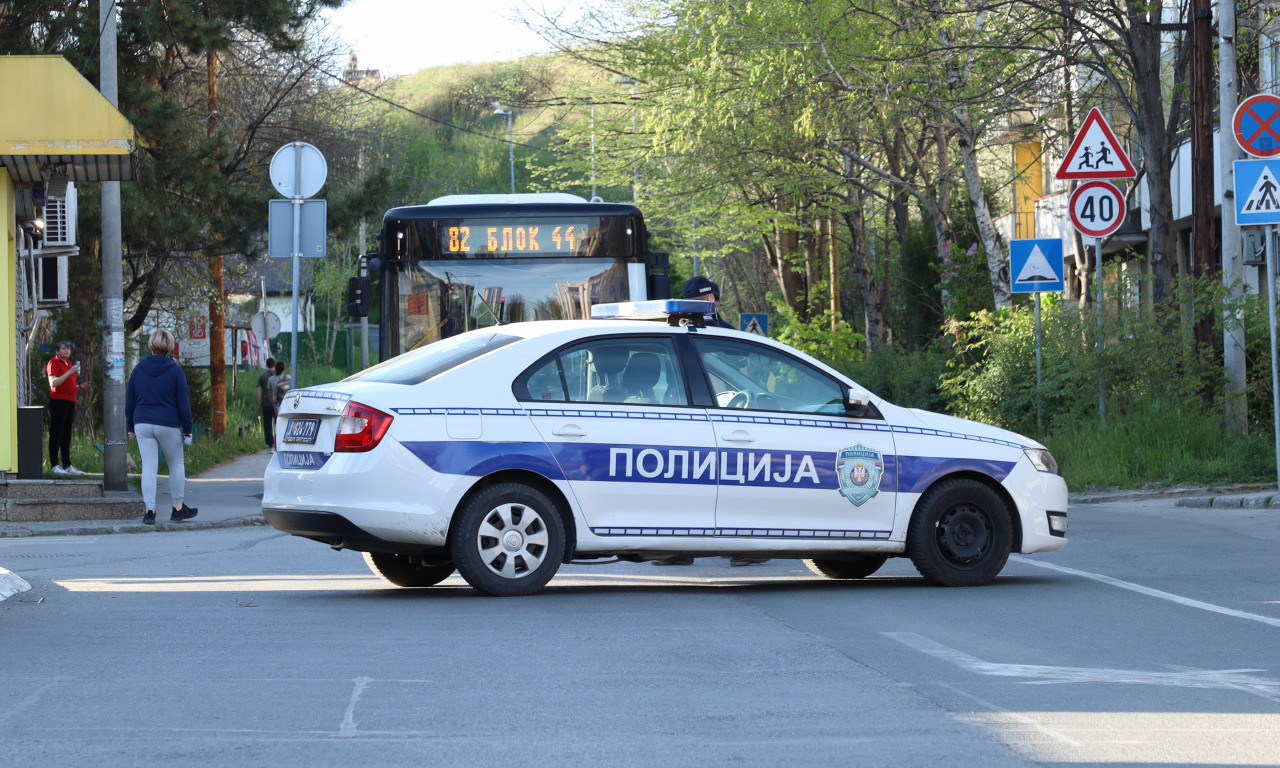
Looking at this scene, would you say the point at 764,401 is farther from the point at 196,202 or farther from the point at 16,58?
the point at 196,202

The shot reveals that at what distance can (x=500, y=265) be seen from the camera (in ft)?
49.6

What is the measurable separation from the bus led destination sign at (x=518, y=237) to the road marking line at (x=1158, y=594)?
17.6ft

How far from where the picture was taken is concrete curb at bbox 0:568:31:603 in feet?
30.5

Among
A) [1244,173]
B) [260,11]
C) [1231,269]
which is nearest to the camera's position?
[1244,173]

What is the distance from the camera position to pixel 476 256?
595 inches

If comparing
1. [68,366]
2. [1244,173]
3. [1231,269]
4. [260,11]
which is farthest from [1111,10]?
[68,366]

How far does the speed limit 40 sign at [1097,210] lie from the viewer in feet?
58.4

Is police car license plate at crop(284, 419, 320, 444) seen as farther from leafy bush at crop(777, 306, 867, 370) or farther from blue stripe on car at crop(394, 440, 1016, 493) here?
leafy bush at crop(777, 306, 867, 370)

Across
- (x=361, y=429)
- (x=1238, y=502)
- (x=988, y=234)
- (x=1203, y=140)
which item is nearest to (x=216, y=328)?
(x=988, y=234)

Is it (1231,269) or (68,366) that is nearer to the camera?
(1231,269)

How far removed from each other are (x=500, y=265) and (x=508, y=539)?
20.9 feet

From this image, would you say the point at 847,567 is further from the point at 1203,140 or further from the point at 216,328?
the point at 216,328

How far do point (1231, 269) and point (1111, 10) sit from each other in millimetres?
3736

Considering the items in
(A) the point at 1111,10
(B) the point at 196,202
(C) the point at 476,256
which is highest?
(A) the point at 1111,10
